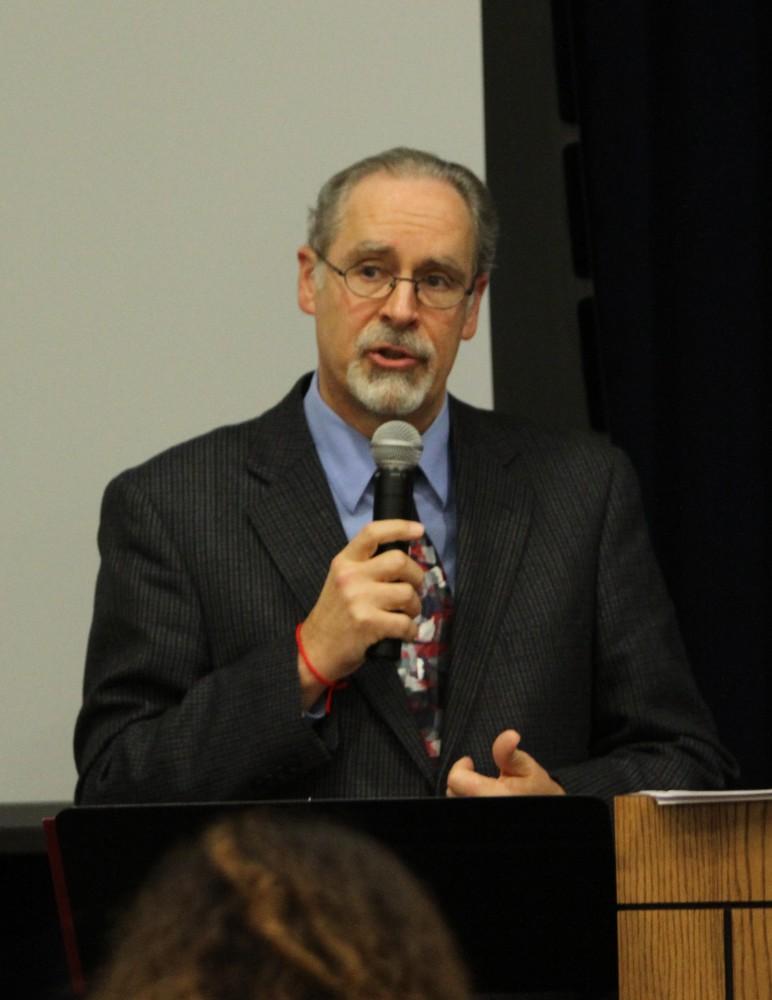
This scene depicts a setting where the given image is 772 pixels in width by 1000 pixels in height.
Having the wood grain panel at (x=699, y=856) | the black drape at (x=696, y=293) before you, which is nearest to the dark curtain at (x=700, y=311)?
the black drape at (x=696, y=293)

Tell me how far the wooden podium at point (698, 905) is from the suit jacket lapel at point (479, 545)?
0.75m

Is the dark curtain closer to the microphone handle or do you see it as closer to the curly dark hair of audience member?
the microphone handle

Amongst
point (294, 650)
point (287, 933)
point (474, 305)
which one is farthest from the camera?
point (474, 305)

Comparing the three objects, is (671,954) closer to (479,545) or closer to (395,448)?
(395,448)

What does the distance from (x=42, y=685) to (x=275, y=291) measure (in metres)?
0.72

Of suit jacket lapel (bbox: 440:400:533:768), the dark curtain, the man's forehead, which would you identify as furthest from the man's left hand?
the dark curtain

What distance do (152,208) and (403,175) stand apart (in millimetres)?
533

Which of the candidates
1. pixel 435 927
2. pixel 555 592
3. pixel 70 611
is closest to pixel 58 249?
pixel 70 611

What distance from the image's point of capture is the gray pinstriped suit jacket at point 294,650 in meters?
1.91

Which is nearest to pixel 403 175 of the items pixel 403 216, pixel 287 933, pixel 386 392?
pixel 403 216

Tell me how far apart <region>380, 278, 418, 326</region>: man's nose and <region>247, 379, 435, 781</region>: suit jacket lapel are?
200 millimetres

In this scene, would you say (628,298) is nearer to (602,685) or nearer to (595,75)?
(595,75)

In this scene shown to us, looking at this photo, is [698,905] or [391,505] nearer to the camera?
[698,905]

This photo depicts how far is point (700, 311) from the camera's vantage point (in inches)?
114
